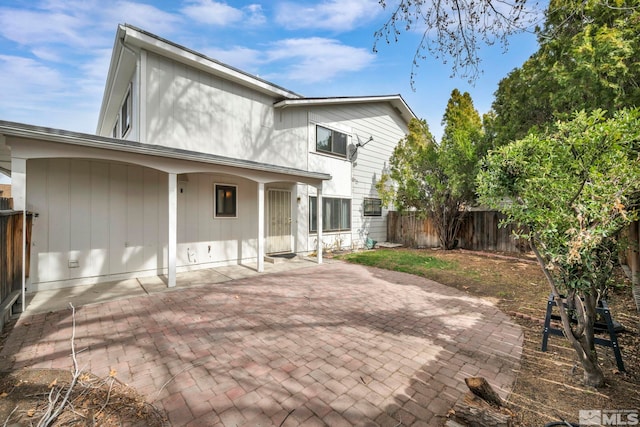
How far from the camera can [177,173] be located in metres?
5.81

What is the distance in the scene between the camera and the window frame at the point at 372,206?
1344 cm

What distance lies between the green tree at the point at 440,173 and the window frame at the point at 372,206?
0.67 metres

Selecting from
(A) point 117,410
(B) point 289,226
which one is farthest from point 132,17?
(A) point 117,410

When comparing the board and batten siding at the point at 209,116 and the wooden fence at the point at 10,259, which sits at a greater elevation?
the board and batten siding at the point at 209,116

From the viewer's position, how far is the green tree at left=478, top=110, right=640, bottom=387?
238 cm

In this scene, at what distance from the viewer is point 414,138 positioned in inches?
496

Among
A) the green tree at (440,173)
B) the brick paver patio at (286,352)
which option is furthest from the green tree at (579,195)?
the green tree at (440,173)

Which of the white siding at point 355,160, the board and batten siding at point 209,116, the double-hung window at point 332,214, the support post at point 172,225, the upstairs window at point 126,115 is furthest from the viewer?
the double-hung window at point 332,214

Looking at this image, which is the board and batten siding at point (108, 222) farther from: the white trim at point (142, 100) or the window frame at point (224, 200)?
the white trim at point (142, 100)

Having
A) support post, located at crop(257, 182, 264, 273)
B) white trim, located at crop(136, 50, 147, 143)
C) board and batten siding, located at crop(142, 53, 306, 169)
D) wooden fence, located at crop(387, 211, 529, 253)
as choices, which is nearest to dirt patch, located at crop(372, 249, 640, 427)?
support post, located at crop(257, 182, 264, 273)

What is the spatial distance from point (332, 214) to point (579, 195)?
30.6 ft

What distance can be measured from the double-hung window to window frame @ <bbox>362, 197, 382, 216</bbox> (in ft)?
4.09

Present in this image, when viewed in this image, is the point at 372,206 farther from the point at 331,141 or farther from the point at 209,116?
the point at 209,116

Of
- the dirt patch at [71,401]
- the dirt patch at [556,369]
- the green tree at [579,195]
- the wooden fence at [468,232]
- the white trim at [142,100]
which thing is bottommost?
the dirt patch at [556,369]
